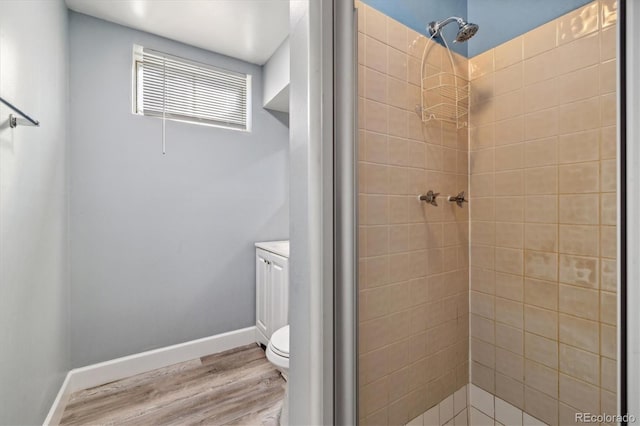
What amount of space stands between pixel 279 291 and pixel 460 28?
1765mm

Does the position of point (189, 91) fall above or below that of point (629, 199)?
above

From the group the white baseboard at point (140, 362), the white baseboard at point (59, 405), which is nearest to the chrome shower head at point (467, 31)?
the white baseboard at point (140, 362)

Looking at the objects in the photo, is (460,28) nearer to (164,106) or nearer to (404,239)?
(404,239)

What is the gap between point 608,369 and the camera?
732 mm

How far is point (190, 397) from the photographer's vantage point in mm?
1706

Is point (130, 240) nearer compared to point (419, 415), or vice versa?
point (419, 415)

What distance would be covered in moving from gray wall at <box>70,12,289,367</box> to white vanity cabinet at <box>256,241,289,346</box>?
0.14 meters

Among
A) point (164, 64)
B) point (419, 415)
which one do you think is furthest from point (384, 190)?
point (164, 64)

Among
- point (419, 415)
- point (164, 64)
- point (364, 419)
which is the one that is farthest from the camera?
point (164, 64)

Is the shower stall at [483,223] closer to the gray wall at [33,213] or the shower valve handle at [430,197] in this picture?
the shower valve handle at [430,197]

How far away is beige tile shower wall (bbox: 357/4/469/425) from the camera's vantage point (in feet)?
3.06

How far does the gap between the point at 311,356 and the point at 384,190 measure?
22.5 inches

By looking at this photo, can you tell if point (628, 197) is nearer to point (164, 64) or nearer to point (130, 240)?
point (130, 240)

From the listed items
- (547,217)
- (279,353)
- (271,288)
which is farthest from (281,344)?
(547,217)
